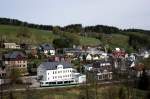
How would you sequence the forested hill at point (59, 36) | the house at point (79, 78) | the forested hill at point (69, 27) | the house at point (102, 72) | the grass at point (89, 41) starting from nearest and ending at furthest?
the house at point (79, 78) < the house at point (102, 72) < the forested hill at point (59, 36) < the grass at point (89, 41) < the forested hill at point (69, 27)

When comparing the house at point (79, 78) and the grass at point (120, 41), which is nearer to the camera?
the house at point (79, 78)

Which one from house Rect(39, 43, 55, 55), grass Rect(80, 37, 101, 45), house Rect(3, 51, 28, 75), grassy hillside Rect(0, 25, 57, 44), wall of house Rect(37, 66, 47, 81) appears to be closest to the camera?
wall of house Rect(37, 66, 47, 81)

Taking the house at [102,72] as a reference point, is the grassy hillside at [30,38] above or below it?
above

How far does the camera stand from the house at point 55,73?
115 ft

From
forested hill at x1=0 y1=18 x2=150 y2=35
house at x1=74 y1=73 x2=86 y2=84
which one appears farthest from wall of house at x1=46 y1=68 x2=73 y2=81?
forested hill at x1=0 y1=18 x2=150 y2=35

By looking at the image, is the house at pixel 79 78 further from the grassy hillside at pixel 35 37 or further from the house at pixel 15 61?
the grassy hillside at pixel 35 37

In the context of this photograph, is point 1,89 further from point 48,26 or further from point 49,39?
point 48,26

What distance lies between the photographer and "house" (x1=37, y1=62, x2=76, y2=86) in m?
35.1

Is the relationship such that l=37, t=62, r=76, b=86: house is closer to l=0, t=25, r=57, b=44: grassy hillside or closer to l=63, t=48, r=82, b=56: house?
l=63, t=48, r=82, b=56: house

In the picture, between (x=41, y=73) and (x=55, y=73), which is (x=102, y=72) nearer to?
(x=55, y=73)

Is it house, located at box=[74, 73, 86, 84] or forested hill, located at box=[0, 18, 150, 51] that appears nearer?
house, located at box=[74, 73, 86, 84]

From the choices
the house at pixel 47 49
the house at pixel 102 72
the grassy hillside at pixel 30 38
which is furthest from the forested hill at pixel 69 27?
the house at pixel 102 72

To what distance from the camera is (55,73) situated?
35.9m

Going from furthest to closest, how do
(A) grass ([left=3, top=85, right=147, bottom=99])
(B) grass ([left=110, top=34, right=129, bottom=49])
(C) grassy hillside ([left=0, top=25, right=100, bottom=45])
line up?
(B) grass ([left=110, top=34, right=129, bottom=49]) < (C) grassy hillside ([left=0, top=25, right=100, bottom=45]) < (A) grass ([left=3, top=85, right=147, bottom=99])
